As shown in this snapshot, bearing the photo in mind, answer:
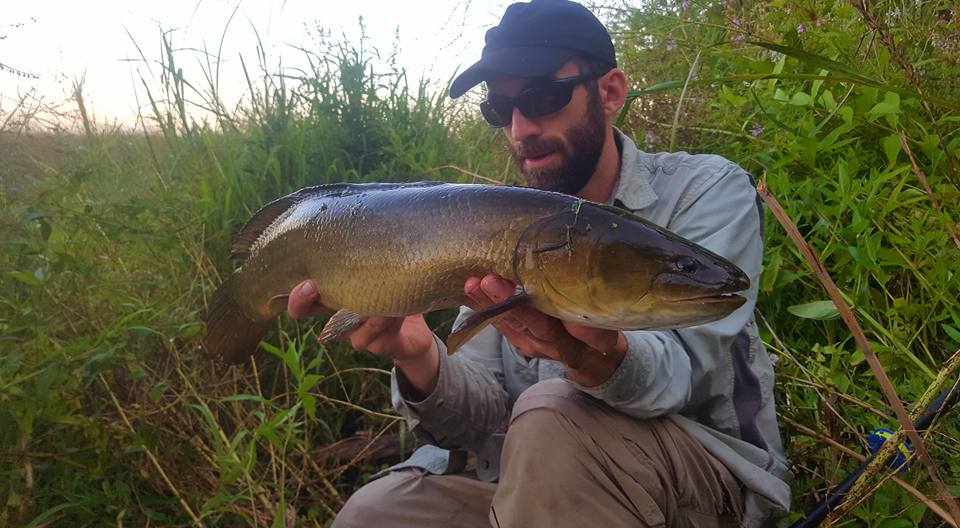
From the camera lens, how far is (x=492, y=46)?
2.48 metres

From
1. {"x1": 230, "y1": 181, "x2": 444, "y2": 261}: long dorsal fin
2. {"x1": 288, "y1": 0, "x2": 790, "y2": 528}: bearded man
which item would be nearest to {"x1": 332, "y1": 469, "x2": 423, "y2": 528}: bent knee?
{"x1": 288, "y1": 0, "x2": 790, "y2": 528}: bearded man

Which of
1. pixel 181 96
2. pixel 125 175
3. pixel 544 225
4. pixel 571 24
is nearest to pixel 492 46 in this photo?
pixel 571 24

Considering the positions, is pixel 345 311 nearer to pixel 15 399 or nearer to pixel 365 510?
pixel 365 510

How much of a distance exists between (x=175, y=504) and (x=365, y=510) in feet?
2.31

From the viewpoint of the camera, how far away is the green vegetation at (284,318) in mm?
2029

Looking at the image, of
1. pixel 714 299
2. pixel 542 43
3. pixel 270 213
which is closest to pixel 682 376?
pixel 714 299

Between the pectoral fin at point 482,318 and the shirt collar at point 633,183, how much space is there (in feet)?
3.08

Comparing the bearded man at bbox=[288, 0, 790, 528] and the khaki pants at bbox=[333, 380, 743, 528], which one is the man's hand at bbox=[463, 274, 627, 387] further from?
the khaki pants at bbox=[333, 380, 743, 528]

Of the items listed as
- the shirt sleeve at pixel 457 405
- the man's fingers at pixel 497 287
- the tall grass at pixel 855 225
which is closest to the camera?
the man's fingers at pixel 497 287

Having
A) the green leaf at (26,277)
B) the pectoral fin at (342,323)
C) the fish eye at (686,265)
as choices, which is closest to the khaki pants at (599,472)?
the pectoral fin at (342,323)

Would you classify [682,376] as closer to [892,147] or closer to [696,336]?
[696,336]

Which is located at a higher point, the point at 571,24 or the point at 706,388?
the point at 571,24

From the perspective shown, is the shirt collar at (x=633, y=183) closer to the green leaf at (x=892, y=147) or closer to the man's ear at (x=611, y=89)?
the man's ear at (x=611, y=89)

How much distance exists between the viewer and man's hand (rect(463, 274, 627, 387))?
4.72 feet
